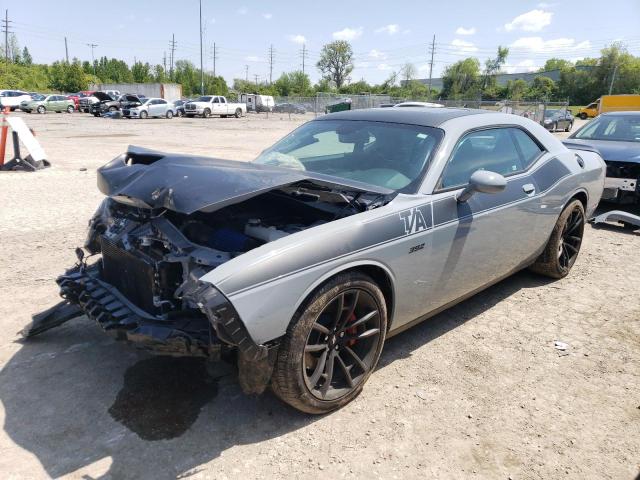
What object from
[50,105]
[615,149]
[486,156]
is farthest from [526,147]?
[50,105]

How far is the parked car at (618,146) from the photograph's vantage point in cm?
716

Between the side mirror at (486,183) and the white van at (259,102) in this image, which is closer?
the side mirror at (486,183)

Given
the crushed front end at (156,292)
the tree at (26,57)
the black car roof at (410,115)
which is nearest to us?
the crushed front end at (156,292)

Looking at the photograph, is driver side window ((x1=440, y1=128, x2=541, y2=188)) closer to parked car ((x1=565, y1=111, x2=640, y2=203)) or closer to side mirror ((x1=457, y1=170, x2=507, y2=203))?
side mirror ((x1=457, y1=170, x2=507, y2=203))

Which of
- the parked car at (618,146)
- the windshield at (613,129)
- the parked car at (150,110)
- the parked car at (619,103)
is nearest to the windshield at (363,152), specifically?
the parked car at (618,146)

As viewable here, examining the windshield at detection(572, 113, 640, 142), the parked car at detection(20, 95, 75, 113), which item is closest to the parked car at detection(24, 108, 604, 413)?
the windshield at detection(572, 113, 640, 142)

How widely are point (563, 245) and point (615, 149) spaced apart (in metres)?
3.72

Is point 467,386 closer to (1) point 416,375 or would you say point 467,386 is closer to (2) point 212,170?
(1) point 416,375

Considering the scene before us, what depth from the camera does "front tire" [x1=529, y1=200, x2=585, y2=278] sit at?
15.1ft

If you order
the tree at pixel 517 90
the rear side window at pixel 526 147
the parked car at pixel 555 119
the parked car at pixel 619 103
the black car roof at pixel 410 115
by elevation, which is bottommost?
the parked car at pixel 555 119

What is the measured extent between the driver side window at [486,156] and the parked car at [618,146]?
3.80 m

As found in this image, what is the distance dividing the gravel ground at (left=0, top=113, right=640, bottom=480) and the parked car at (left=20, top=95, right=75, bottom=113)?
40.0 metres

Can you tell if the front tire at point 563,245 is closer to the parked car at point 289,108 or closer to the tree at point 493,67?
the parked car at point 289,108

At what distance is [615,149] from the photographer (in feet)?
24.7
